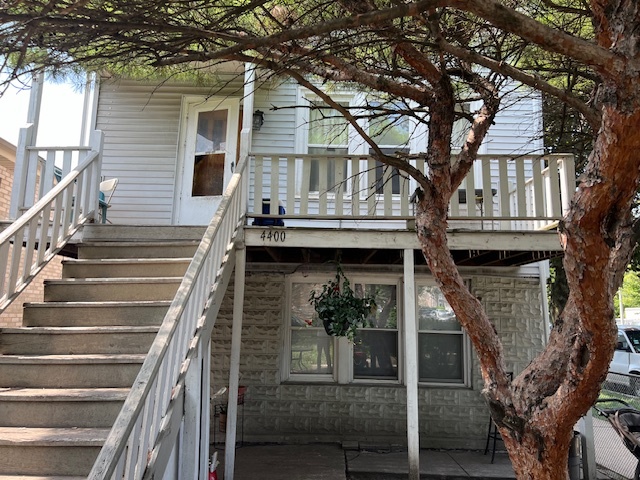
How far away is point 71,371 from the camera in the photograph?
3.35 m

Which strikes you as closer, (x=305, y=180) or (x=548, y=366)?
(x=548, y=366)

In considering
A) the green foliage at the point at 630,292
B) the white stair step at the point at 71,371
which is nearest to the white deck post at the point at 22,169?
the white stair step at the point at 71,371

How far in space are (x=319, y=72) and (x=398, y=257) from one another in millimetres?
2706

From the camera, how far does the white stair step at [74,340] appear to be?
11.7ft

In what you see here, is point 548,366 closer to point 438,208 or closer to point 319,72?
point 438,208

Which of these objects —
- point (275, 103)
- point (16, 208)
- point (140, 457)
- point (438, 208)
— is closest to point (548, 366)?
point (438, 208)

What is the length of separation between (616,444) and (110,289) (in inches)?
292

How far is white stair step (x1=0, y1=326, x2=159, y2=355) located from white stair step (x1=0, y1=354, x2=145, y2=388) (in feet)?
0.62

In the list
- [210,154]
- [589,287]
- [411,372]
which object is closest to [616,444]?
[411,372]

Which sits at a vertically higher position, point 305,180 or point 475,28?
point 475,28

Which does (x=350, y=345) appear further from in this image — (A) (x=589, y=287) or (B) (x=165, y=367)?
(A) (x=589, y=287)

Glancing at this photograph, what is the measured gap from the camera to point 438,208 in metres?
3.14

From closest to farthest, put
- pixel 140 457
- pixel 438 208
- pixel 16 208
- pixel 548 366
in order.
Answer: pixel 140 457 < pixel 548 366 < pixel 438 208 < pixel 16 208

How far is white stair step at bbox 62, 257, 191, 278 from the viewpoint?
435cm
